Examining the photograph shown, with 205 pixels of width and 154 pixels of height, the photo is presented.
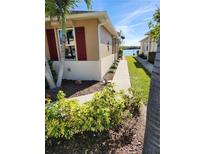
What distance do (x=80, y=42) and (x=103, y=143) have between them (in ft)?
21.9

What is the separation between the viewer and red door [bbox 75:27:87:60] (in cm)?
895

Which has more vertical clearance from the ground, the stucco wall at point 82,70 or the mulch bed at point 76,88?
the stucco wall at point 82,70

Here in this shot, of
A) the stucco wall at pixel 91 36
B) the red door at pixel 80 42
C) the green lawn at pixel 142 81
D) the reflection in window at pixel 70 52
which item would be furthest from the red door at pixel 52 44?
the green lawn at pixel 142 81

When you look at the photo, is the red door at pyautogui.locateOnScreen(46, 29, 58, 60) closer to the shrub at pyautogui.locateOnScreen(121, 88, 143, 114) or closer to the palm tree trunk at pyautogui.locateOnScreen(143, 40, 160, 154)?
the shrub at pyautogui.locateOnScreen(121, 88, 143, 114)

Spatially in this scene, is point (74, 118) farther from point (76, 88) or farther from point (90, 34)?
point (90, 34)

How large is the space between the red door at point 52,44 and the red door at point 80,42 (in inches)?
60.3

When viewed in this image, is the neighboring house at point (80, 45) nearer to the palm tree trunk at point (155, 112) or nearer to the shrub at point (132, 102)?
the shrub at point (132, 102)

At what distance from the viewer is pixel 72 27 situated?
904cm

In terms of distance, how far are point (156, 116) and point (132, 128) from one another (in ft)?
7.44

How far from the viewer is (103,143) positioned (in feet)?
11.1

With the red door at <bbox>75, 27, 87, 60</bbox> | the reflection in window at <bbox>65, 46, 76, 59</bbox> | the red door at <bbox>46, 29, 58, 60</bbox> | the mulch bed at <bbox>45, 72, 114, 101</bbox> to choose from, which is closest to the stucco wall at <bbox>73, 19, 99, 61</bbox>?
the red door at <bbox>75, 27, 87, 60</bbox>

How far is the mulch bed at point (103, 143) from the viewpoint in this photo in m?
3.23
